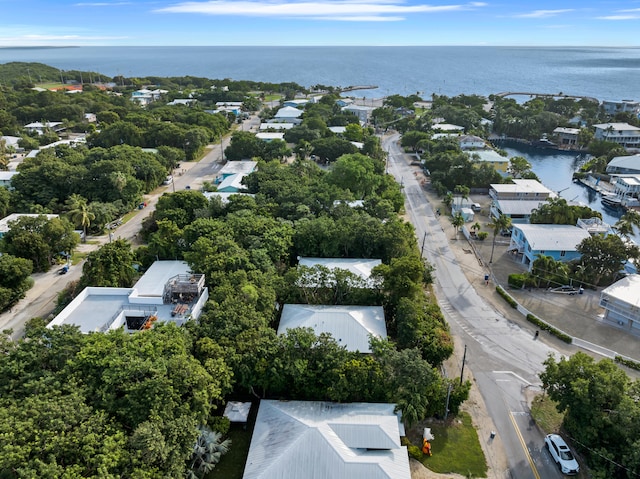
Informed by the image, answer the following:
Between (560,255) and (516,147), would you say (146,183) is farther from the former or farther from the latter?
(516,147)

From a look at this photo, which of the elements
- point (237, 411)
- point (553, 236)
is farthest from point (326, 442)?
point (553, 236)

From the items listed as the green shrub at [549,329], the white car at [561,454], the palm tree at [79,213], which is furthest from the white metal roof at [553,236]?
the palm tree at [79,213]

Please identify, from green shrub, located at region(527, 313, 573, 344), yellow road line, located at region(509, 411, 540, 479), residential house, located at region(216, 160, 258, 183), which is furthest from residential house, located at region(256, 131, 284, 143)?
yellow road line, located at region(509, 411, 540, 479)

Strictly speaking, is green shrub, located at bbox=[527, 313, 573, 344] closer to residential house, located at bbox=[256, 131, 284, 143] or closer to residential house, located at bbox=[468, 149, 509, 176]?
residential house, located at bbox=[468, 149, 509, 176]

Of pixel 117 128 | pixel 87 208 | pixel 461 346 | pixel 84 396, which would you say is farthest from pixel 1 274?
pixel 117 128

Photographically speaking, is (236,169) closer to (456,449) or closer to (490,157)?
(490,157)

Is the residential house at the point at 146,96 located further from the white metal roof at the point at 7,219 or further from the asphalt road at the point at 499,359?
the asphalt road at the point at 499,359

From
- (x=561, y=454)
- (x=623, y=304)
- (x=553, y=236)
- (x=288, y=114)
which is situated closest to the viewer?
(x=561, y=454)
